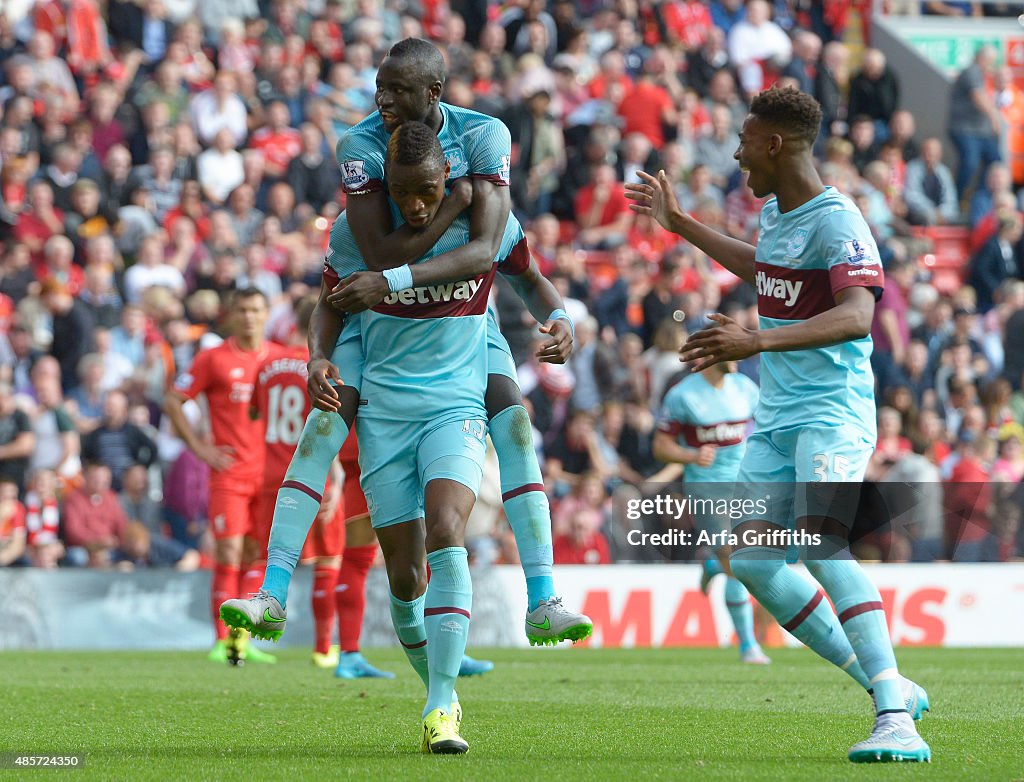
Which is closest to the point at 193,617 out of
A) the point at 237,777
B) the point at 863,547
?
the point at 863,547

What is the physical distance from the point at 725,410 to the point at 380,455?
635 cm

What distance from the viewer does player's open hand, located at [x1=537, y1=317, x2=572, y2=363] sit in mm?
6676

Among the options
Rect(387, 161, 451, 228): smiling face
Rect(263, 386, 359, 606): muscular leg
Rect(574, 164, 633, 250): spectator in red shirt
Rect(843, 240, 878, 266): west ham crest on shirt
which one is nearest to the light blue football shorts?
Rect(263, 386, 359, 606): muscular leg

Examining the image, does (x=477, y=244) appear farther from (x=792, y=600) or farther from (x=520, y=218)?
(x=520, y=218)

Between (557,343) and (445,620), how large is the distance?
121cm

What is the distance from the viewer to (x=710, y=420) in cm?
1261

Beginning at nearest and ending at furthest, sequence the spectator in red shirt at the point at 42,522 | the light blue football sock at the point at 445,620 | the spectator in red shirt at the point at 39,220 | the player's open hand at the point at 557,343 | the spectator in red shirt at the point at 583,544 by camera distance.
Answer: the light blue football sock at the point at 445,620, the player's open hand at the point at 557,343, the spectator in red shirt at the point at 42,522, the spectator in red shirt at the point at 583,544, the spectator in red shirt at the point at 39,220

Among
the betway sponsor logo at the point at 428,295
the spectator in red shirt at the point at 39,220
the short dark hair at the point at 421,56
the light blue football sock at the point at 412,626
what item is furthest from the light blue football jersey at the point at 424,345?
the spectator in red shirt at the point at 39,220

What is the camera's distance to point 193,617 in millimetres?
14570

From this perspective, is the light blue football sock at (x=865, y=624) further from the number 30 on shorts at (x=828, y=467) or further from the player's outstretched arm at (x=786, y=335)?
the player's outstretched arm at (x=786, y=335)

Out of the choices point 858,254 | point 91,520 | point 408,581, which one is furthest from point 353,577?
point 858,254

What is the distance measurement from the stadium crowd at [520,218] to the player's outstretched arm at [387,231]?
305 inches

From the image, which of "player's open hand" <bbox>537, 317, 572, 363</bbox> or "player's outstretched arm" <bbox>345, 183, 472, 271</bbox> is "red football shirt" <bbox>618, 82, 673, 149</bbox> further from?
"player's outstretched arm" <bbox>345, 183, 472, 271</bbox>

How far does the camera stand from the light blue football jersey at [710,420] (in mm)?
12617
